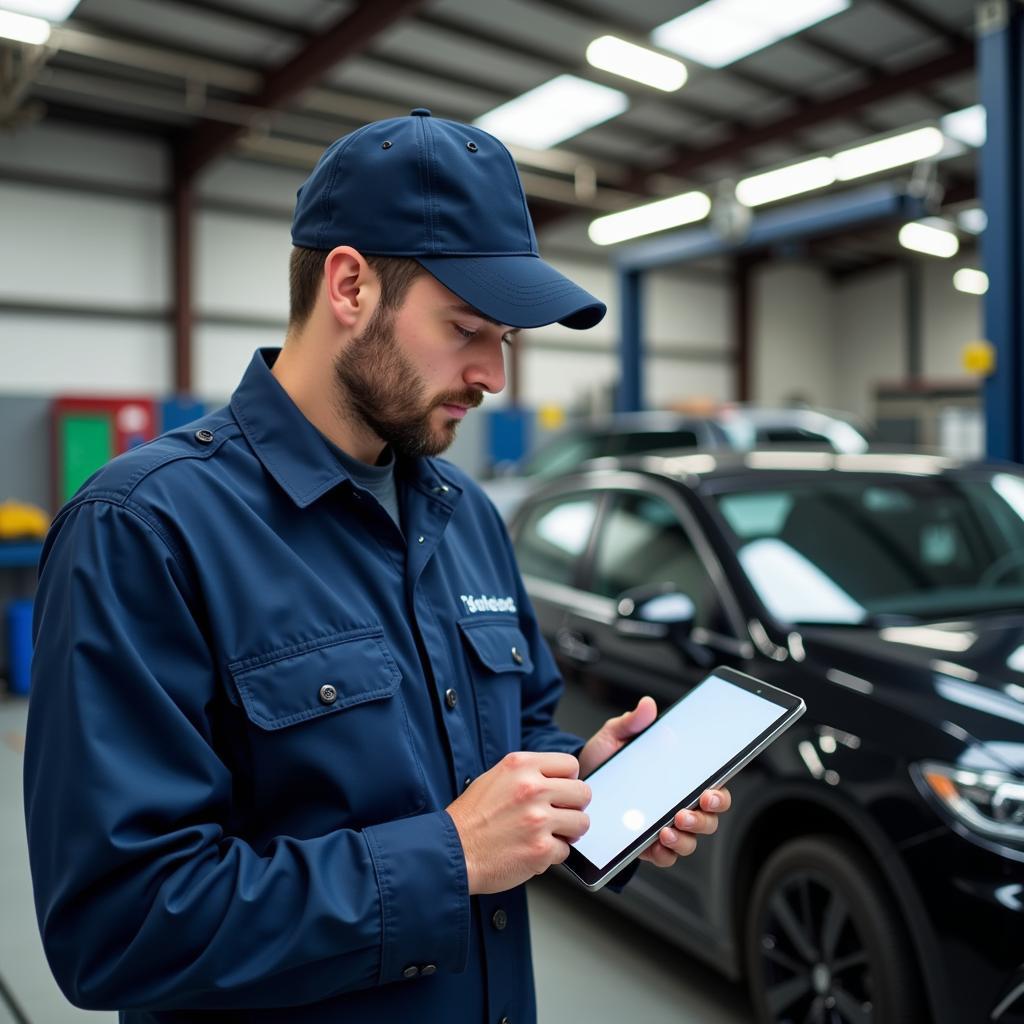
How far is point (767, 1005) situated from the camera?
7.43 feet

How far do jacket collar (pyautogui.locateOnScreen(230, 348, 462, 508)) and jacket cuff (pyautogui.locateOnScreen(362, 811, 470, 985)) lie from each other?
0.36m

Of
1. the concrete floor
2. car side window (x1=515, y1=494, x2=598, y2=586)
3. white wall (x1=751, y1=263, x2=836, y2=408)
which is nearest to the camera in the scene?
the concrete floor

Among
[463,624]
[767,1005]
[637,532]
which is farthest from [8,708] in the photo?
[463,624]

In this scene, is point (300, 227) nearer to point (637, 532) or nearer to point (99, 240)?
point (637, 532)

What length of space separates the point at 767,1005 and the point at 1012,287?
419cm

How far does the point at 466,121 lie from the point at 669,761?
1189cm

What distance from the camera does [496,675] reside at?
1.22 meters

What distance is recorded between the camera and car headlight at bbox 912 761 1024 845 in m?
1.85

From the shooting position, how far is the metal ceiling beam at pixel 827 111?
34.4 feet

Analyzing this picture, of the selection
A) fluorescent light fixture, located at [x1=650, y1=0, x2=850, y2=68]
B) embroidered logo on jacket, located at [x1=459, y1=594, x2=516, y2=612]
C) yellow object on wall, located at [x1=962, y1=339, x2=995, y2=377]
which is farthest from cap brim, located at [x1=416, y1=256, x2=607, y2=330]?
fluorescent light fixture, located at [x1=650, y1=0, x2=850, y2=68]

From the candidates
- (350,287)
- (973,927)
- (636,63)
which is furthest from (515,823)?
(636,63)

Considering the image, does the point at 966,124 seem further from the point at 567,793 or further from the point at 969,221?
the point at 567,793

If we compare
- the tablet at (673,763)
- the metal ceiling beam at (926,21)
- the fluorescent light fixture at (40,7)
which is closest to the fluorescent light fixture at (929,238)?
the metal ceiling beam at (926,21)

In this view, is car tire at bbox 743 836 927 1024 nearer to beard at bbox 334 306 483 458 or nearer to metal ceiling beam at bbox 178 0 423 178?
beard at bbox 334 306 483 458
